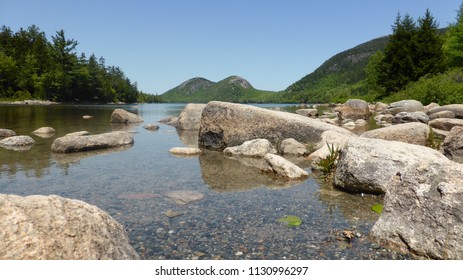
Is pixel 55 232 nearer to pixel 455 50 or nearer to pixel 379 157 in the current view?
pixel 379 157

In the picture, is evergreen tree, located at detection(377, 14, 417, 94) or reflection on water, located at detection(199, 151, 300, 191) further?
evergreen tree, located at detection(377, 14, 417, 94)

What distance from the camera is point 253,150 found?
41.9 ft

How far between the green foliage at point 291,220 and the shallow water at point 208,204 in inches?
4.4

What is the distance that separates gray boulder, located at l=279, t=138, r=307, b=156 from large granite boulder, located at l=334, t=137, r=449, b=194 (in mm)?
5107

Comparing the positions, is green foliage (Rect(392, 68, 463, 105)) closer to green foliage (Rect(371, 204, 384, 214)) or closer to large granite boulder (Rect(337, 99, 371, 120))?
large granite boulder (Rect(337, 99, 371, 120))

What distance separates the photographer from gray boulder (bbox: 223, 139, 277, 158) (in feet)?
41.5

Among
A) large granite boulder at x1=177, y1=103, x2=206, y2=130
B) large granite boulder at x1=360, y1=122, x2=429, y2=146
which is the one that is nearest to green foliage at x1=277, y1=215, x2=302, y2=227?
large granite boulder at x1=360, y1=122, x2=429, y2=146

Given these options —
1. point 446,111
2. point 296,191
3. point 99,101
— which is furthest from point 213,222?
point 99,101

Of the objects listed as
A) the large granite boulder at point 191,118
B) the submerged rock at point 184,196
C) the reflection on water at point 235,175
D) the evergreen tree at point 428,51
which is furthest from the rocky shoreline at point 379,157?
the evergreen tree at point 428,51

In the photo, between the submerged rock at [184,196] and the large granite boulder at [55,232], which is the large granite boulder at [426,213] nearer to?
the submerged rock at [184,196]

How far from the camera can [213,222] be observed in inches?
229

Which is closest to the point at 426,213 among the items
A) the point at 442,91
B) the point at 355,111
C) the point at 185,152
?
the point at 185,152

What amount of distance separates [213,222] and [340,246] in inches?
91.3
